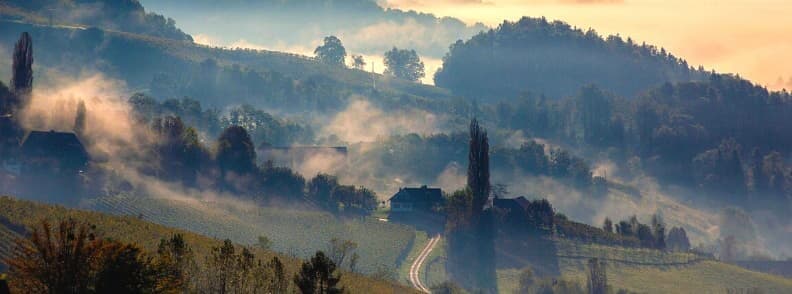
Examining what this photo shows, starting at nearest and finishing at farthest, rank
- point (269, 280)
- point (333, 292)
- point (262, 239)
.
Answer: point (333, 292) → point (269, 280) → point (262, 239)

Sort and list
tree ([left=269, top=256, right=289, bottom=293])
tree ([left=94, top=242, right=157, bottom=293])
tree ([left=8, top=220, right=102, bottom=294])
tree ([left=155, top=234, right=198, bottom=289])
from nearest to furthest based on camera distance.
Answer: tree ([left=94, top=242, right=157, bottom=293]) < tree ([left=8, top=220, right=102, bottom=294]) < tree ([left=155, top=234, right=198, bottom=289]) < tree ([left=269, top=256, right=289, bottom=293])

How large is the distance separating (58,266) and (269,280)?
36.8m

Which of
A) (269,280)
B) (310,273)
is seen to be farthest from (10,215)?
(310,273)

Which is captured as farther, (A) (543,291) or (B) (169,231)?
(A) (543,291)

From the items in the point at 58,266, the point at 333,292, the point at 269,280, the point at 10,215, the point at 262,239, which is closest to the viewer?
the point at 58,266

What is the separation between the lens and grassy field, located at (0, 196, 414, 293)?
148 metres

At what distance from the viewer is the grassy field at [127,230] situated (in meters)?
148

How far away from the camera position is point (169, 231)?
15950 centimetres

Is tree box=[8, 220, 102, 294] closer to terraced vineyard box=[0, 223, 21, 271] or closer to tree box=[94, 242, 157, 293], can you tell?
tree box=[94, 242, 157, 293]

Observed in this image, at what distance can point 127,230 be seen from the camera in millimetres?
152125

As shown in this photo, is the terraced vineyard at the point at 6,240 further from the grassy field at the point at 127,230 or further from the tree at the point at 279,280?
the tree at the point at 279,280

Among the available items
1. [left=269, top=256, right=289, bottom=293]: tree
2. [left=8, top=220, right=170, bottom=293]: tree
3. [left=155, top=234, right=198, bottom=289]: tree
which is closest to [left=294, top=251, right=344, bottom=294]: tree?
[left=269, top=256, right=289, bottom=293]: tree

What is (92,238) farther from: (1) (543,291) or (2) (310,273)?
(1) (543,291)

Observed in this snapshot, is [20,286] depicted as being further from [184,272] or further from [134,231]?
[134,231]
